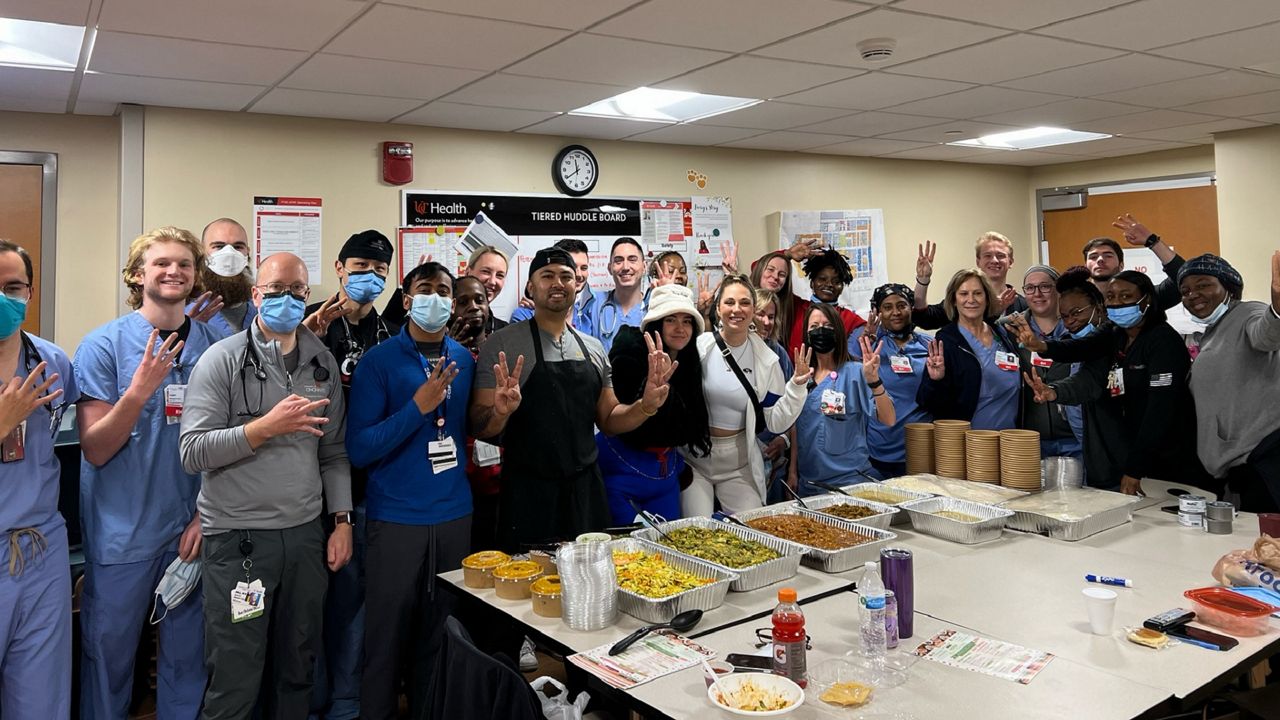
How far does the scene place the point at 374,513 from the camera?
3.01 metres

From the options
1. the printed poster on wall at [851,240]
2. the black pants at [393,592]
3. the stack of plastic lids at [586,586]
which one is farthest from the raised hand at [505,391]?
the printed poster on wall at [851,240]

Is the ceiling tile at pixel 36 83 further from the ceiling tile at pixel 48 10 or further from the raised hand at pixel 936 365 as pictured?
the raised hand at pixel 936 365

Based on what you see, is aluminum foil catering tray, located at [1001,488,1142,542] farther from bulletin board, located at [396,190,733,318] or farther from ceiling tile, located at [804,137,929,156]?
ceiling tile, located at [804,137,929,156]

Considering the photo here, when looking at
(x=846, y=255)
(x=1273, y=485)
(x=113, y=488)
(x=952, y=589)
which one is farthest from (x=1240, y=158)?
(x=113, y=488)

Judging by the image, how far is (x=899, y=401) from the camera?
4355 millimetres

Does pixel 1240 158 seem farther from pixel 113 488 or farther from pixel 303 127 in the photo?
pixel 113 488

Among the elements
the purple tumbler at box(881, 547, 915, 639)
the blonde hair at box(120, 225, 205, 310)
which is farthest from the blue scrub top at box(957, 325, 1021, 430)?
the blonde hair at box(120, 225, 205, 310)

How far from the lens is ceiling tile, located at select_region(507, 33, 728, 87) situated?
12.2 feet

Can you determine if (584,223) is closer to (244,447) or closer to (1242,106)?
(244,447)

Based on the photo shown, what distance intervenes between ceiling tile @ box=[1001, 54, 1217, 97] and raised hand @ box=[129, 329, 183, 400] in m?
4.32

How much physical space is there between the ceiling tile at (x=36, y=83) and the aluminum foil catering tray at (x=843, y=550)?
376cm

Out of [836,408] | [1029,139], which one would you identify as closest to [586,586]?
[836,408]

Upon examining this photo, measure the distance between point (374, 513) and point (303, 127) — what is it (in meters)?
3.02

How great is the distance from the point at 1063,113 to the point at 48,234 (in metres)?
6.34
